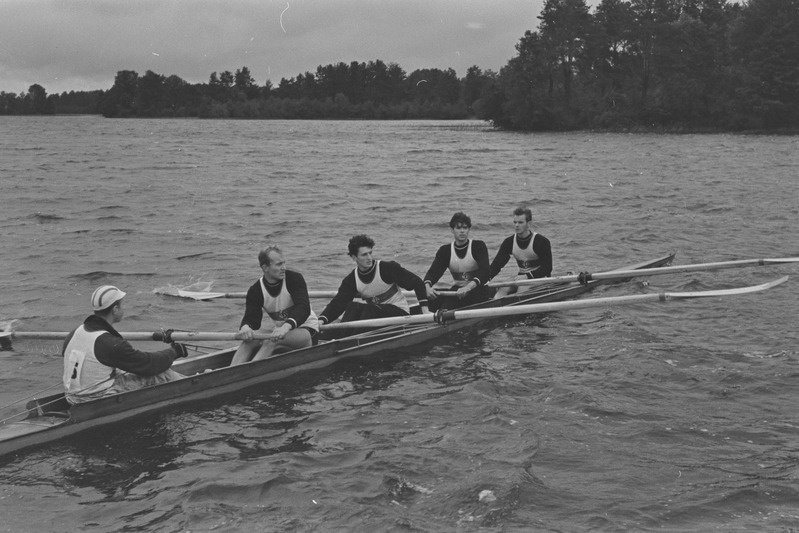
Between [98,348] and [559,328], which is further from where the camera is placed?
[559,328]

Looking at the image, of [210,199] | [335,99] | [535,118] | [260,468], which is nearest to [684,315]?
[260,468]

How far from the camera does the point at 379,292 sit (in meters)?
12.0

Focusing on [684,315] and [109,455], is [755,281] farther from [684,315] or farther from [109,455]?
[109,455]

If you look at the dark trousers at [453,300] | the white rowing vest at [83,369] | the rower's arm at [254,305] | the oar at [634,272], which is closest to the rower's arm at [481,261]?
the dark trousers at [453,300]

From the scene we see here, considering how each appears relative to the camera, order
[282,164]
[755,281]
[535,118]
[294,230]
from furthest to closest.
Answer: [535,118] → [282,164] → [294,230] → [755,281]

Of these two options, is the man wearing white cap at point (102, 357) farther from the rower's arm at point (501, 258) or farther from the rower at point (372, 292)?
the rower's arm at point (501, 258)

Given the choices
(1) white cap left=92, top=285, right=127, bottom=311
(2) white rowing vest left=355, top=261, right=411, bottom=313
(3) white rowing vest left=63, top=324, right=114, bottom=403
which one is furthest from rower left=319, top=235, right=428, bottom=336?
(1) white cap left=92, top=285, right=127, bottom=311

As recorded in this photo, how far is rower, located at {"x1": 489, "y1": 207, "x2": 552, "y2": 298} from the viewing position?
14.4 metres

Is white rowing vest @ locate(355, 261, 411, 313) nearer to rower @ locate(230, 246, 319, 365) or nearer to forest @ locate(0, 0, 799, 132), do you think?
rower @ locate(230, 246, 319, 365)

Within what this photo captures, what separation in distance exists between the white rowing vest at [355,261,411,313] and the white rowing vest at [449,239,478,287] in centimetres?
177

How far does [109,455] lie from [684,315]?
9.89 m

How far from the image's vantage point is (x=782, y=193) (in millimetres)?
31672

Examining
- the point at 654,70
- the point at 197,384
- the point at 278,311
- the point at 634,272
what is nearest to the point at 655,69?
the point at 654,70

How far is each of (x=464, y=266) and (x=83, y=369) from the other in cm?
659
